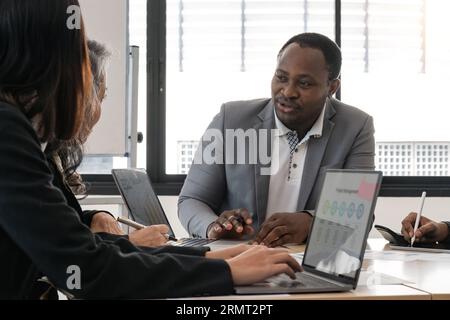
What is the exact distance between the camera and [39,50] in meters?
1.01

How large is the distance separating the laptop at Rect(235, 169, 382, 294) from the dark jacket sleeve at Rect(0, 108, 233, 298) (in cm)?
16

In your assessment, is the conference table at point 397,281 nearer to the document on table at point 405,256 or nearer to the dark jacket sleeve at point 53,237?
the document on table at point 405,256

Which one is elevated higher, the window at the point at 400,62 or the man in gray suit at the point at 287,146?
the window at the point at 400,62

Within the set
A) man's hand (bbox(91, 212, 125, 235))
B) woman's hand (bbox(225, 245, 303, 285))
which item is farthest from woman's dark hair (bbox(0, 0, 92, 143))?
man's hand (bbox(91, 212, 125, 235))

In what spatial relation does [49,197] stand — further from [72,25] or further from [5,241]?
[72,25]

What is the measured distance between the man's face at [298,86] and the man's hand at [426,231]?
61cm

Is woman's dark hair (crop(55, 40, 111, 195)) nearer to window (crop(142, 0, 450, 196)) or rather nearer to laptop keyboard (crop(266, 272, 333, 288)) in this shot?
laptop keyboard (crop(266, 272, 333, 288))

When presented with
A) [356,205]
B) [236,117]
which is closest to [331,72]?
[236,117]

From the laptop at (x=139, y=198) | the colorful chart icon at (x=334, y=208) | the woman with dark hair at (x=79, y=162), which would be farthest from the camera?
the laptop at (x=139, y=198)

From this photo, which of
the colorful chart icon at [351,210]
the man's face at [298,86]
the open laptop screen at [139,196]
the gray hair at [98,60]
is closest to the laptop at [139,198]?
the open laptop screen at [139,196]

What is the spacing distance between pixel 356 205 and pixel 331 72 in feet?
4.52

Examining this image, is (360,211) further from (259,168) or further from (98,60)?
(259,168)

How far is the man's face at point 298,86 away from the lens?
227 cm

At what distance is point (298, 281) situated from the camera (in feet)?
3.67
